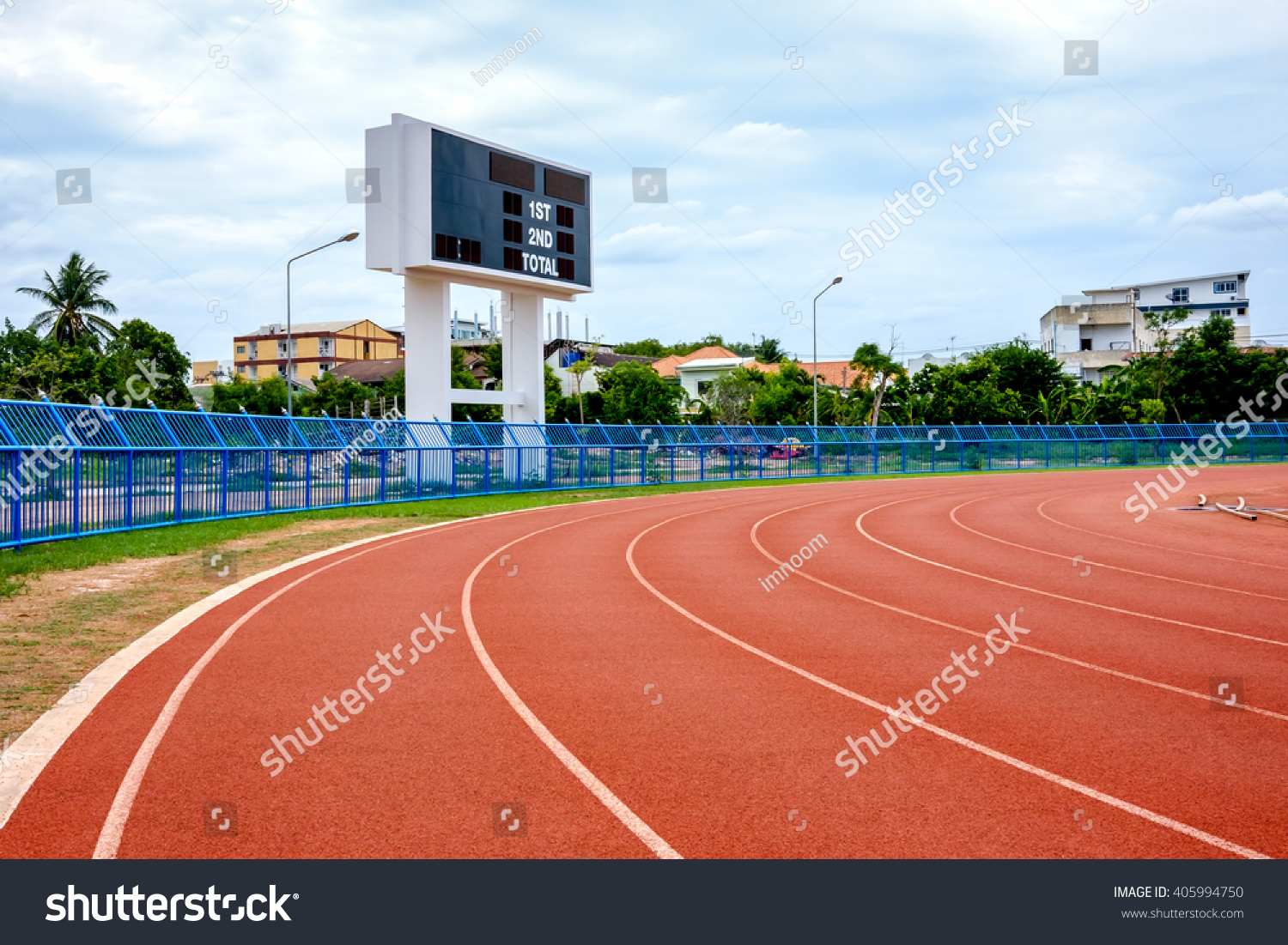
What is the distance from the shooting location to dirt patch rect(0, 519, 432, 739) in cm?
753

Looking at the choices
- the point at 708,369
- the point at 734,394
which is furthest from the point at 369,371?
the point at 734,394

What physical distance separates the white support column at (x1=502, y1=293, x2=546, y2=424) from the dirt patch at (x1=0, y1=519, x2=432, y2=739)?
19.3 m

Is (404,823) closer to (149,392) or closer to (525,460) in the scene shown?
(525,460)

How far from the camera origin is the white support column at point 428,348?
107ft

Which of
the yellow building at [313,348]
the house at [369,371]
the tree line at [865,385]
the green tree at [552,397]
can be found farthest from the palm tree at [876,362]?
the yellow building at [313,348]

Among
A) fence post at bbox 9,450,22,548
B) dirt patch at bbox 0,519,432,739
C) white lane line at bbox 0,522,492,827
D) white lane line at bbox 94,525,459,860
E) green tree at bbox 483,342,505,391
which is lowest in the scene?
white lane line at bbox 94,525,459,860

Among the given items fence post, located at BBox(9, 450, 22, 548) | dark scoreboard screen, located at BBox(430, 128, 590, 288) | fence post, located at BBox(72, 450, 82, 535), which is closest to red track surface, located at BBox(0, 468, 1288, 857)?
fence post, located at BBox(9, 450, 22, 548)

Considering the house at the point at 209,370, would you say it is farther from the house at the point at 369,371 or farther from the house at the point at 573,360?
the house at the point at 573,360

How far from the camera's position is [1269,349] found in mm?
67875

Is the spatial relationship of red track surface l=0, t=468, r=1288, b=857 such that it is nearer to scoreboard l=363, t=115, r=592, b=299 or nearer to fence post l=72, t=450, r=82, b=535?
fence post l=72, t=450, r=82, b=535

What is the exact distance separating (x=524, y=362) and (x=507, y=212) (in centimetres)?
586

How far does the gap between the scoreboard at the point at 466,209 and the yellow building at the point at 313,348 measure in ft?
268

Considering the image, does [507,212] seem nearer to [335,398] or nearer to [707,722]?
[707,722]

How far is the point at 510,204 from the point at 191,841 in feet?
Answer: 96.9
